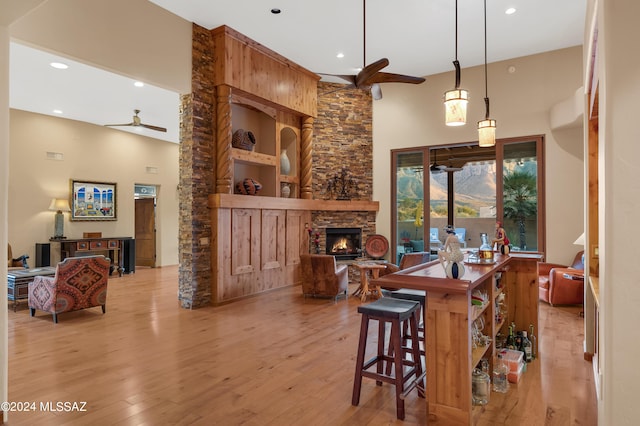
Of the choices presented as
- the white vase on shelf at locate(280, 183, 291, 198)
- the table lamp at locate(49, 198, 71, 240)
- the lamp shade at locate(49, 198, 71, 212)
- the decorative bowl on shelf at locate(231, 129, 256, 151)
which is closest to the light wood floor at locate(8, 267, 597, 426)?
the white vase on shelf at locate(280, 183, 291, 198)

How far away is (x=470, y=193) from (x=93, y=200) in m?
9.53

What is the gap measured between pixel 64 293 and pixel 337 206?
4.90 metres

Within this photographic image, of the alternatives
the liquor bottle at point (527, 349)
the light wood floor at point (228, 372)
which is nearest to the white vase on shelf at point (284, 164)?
the light wood floor at point (228, 372)

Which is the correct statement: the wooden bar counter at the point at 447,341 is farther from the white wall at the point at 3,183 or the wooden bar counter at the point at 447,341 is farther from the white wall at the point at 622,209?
the white wall at the point at 3,183

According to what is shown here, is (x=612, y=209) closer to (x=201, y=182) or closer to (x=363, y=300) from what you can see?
(x=363, y=300)

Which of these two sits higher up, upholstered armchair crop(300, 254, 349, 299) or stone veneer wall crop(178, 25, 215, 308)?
stone veneer wall crop(178, 25, 215, 308)

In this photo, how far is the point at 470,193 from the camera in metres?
10.2

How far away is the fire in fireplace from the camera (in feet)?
26.9

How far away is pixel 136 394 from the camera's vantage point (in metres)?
2.97

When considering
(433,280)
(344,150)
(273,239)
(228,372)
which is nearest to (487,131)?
(433,280)

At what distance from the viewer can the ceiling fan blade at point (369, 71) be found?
3.77 meters

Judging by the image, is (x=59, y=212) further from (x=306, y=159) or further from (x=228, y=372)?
(x=228, y=372)

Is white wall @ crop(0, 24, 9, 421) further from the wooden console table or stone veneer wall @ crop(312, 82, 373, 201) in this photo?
the wooden console table

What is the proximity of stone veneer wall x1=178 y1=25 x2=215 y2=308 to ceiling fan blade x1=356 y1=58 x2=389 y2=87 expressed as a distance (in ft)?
9.06
